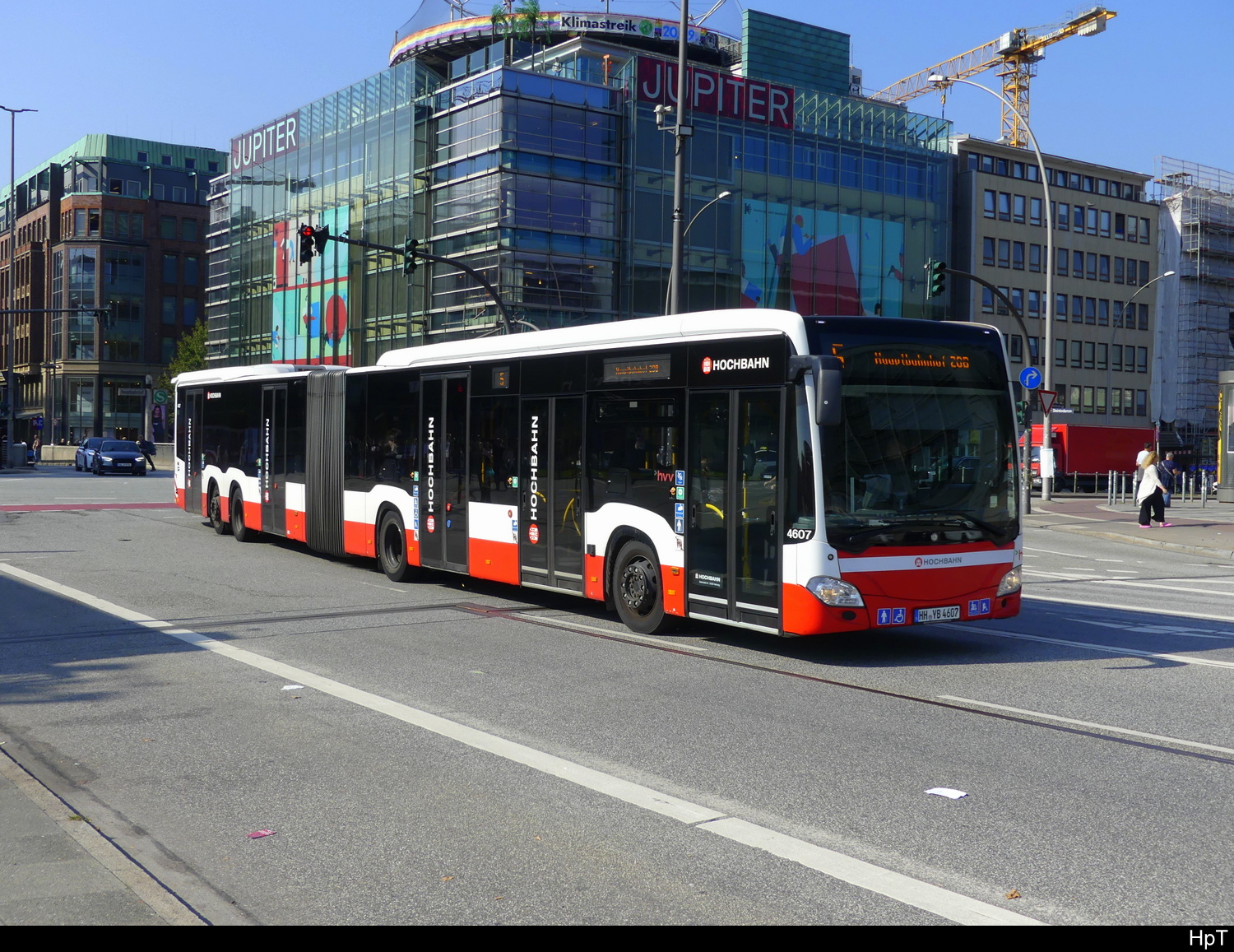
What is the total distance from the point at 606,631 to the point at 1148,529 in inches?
791

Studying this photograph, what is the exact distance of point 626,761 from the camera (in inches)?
269

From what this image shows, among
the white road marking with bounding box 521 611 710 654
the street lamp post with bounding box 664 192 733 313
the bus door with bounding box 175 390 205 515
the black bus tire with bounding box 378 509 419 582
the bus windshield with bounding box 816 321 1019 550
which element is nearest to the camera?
the bus windshield with bounding box 816 321 1019 550

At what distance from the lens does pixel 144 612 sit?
42.2 feet

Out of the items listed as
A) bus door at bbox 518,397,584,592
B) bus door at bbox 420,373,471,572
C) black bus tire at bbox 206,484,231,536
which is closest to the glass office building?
black bus tire at bbox 206,484,231,536

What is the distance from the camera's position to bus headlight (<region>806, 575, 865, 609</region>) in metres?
9.88

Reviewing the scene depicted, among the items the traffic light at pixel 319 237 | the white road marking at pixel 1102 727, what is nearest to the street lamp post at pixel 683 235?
the traffic light at pixel 319 237

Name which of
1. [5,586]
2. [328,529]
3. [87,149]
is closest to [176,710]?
[5,586]

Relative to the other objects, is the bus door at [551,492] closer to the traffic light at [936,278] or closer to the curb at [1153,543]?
the curb at [1153,543]

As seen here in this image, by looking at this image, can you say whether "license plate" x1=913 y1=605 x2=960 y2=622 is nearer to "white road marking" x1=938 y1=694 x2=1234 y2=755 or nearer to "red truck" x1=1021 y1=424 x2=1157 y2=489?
"white road marking" x1=938 y1=694 x2=1234 y2=755

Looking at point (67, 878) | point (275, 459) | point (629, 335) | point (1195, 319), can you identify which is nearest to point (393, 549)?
point (275, 459)

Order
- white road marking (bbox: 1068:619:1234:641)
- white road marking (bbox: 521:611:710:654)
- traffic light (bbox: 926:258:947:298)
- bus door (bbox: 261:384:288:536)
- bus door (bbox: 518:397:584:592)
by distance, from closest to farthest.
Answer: white road marking (bbox: 521:611:710:654) → white road marking (bbox: 1068:619:1234:641) → bus door (bbox: 518:397:584:592) → bus door (bbox: 261:384:288:536) → traffic light (bbox: 926:258:947:298)

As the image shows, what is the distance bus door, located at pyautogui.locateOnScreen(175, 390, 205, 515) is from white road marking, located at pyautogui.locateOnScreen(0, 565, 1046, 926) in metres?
14.3
